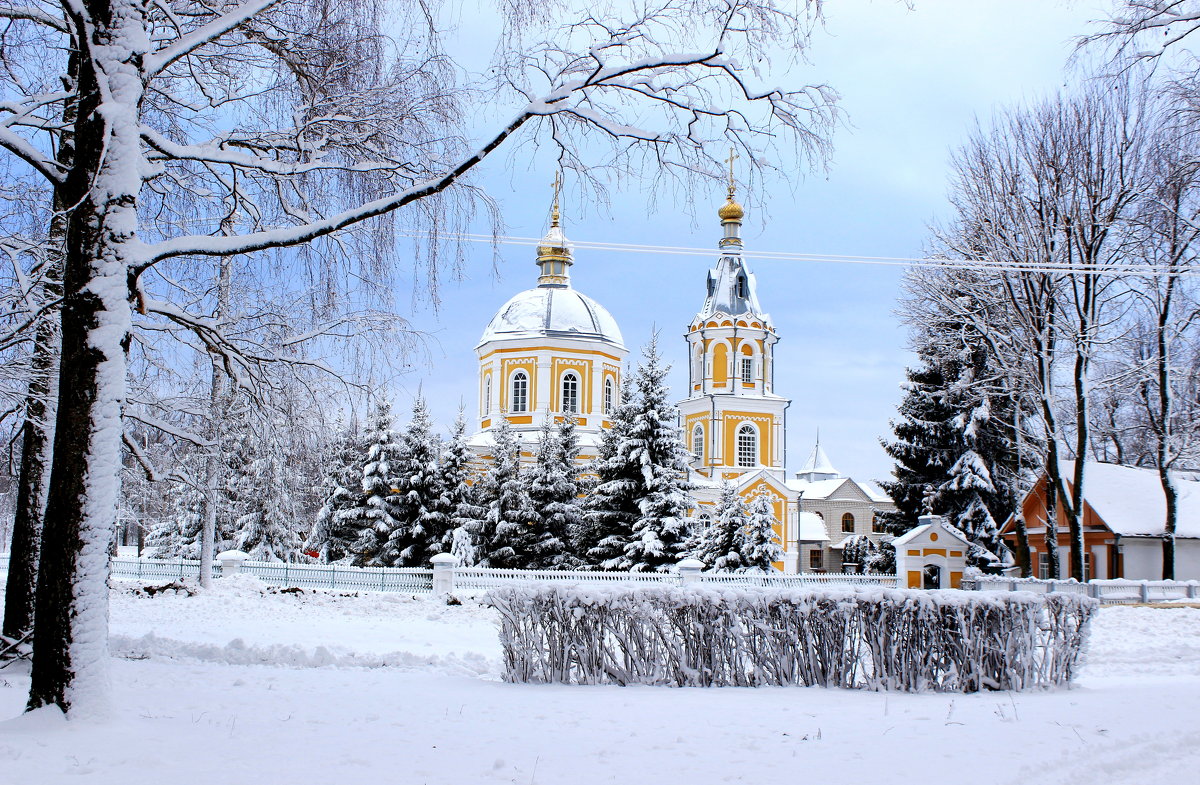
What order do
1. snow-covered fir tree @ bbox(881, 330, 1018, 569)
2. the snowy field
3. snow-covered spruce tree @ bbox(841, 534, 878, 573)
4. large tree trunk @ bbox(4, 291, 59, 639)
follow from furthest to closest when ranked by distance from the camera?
snow-covered spruce tree @ bbox(841, 534, 878, 573), snow-covered fir tree @ bbox(881, 330, 1018, 569), large tree trunk @ bbox(4, 291, 59, 639), the snowy field

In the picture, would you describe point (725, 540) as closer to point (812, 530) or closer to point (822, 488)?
point (812, 530)

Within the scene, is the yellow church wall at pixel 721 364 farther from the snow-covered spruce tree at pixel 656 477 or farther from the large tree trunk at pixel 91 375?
the large tree trunk at pixel 91 375

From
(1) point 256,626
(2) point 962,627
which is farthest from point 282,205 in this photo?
(1) point 256,626

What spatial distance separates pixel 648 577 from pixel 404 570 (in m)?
6.06

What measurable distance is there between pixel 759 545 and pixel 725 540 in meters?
1.02

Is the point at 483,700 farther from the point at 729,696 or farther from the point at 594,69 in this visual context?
the point at 594,69

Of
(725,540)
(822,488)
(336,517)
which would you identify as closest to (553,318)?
(336,517)

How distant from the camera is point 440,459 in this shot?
1351 inches

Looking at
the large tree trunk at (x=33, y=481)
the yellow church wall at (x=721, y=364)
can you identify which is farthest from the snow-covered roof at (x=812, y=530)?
Result: the large tree trunk at (x=33, y=481)

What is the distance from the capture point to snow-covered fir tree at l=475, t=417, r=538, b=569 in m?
31.2

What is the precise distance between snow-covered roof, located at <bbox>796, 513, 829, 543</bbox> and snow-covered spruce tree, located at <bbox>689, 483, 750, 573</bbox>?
42.5 m

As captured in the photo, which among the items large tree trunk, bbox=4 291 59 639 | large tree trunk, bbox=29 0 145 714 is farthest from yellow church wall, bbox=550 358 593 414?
large tree trunk, bbox=29 0 145 714

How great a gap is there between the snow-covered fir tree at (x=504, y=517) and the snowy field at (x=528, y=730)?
66.0 ft

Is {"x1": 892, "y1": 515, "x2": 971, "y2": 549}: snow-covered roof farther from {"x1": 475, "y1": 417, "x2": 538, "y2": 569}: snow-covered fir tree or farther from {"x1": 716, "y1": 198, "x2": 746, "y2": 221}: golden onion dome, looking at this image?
{"x1": 716, "y1": 198, "x2": 746, "y2": 221}: golden onion dome
